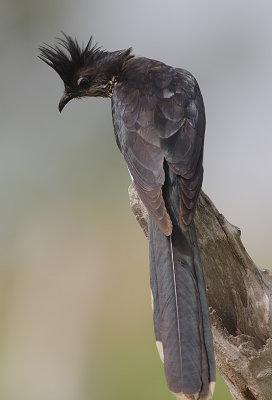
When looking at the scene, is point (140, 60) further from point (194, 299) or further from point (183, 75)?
point (194, 299)

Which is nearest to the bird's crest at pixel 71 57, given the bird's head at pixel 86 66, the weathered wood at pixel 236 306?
the bird's head at pixel 86 66

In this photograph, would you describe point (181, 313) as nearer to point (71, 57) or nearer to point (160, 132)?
point (160, 132)

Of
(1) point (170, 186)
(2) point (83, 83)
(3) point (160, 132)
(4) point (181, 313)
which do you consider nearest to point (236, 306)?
(4) point (181, 313)

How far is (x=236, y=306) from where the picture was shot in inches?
153

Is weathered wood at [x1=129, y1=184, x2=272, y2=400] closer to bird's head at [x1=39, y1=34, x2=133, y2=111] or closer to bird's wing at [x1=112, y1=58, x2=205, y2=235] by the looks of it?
bird's wing at [x1=112, y1=58, x2=205, y2=235]

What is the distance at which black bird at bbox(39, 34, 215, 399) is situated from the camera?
3.41 meters

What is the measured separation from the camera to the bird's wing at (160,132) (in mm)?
3842

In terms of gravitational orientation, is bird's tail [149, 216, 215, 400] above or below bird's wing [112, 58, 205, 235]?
below

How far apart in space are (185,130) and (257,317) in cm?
114

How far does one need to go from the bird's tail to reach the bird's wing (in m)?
0.13

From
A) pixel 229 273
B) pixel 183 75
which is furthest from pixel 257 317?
pixel 183 75

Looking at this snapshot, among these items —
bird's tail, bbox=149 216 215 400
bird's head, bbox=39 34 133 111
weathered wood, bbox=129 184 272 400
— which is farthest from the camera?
bird's head, bbox=39 34 133 111

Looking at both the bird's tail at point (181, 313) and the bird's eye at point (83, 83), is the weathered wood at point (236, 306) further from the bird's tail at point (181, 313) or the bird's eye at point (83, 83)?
the bird's eye at point (83, 83)

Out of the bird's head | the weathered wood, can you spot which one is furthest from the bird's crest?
the weathered wood
